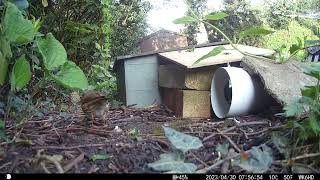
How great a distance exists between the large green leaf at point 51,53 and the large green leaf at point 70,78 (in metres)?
0.04

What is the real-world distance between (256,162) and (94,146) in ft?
2.01

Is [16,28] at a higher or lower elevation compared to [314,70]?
higher

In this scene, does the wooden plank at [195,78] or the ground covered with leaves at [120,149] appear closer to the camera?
the ground covered with leaves at [120,149]

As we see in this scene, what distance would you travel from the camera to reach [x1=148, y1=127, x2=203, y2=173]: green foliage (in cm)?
111

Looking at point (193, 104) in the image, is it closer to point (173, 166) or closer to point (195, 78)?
point (195, 78)

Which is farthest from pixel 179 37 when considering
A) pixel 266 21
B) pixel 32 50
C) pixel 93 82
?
pixel 32 50

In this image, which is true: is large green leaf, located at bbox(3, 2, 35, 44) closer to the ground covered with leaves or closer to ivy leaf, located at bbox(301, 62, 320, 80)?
the ground covered with leaves

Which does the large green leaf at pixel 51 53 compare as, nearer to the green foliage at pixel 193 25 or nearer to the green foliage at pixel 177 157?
the green foliage at pixel 177 157

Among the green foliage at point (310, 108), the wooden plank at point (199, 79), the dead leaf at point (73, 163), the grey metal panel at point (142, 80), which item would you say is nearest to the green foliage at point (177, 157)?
the dead leaf at point (73, 163)

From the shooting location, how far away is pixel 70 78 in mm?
1513

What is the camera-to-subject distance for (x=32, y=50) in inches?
67.7

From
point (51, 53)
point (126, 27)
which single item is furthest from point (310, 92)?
point (126, 27)

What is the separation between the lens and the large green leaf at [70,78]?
1.48 m

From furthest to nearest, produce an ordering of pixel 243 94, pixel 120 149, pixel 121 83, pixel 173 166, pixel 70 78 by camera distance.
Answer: pixel 121 83, pixel 243 94, pixel 70 78, pixel 120 149, pixel 173 166
